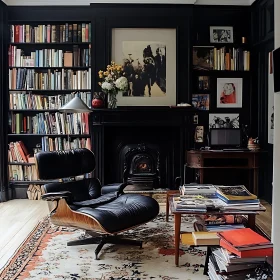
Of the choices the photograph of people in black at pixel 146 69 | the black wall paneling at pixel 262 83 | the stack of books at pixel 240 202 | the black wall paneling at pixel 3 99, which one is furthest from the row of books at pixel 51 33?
the stack of books at pixel 240 202

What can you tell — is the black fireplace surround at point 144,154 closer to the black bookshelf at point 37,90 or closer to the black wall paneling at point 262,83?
the black bookshelf at point 37,90

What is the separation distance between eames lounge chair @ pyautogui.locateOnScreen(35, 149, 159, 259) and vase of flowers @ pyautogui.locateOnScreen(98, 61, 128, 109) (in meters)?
1.41

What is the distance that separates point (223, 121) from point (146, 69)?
132cm

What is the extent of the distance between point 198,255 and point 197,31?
3.66 m

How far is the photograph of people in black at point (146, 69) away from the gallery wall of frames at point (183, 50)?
14 millimetres

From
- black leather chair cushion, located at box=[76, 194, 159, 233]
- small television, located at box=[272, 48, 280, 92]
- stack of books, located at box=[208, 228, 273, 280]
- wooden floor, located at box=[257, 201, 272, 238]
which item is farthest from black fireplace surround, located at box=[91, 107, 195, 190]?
small television, located at box=[272, 48, 280, 92]

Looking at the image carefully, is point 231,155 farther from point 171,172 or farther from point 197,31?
point 197,31

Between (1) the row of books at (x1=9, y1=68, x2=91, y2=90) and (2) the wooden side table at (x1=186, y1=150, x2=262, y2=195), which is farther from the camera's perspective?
(1) the row of books at (x1=9, y1=68, x2=91, y2=90)

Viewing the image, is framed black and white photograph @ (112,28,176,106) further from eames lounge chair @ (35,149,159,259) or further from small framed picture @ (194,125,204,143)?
eames lounge chair @ (35,149,159,259)

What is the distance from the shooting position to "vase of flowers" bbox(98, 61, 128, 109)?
578cm

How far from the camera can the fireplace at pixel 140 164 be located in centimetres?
612

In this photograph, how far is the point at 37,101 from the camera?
6059 mm

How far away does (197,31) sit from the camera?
6250mm

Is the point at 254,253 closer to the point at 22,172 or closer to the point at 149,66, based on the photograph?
the point at 149,66
